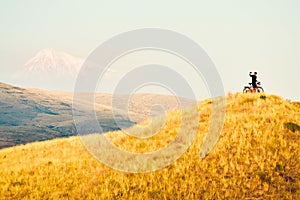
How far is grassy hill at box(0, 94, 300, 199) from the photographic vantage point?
14.1m

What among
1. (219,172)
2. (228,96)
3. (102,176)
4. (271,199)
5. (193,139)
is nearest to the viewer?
(271,199)

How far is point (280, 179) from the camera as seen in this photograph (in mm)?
14312

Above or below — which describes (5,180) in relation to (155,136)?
below

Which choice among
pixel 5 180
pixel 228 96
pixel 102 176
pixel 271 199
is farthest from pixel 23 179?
pixel 228 96

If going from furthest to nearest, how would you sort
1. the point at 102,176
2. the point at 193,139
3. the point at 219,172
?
the point at 193,139 → the point at 102,176 → the point at 219,172

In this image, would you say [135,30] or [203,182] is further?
[135,30]

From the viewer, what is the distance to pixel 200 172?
613 inches

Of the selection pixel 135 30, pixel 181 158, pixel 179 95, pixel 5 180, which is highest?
pixel 135 30

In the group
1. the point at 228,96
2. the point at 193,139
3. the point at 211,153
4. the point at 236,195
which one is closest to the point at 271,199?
the point at 236,195

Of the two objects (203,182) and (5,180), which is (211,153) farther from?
(5,180)

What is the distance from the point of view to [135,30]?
2117 centimetres

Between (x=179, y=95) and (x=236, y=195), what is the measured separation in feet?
27.7

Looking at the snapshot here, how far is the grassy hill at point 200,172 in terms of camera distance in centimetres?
1409

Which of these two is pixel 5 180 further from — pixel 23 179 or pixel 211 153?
pixel 211 153
